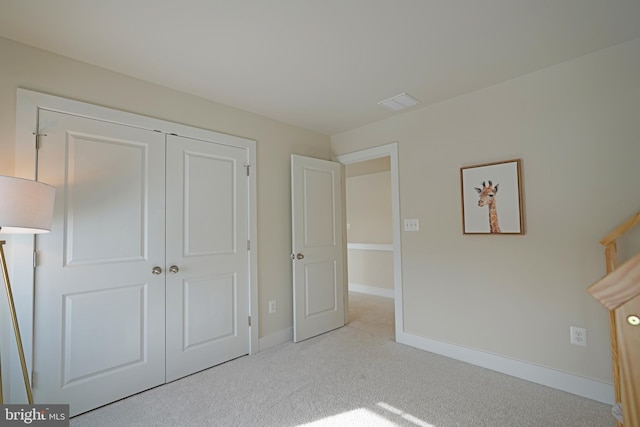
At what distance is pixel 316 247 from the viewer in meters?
3.40

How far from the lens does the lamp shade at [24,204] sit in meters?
1.33

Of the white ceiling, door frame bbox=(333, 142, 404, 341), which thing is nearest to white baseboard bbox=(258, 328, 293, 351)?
door frame bbox=(333, 142, 404, 341)

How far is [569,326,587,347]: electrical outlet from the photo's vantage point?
2102mm

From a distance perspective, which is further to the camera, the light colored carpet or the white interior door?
the white interior door

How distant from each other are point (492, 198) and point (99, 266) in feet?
9.99

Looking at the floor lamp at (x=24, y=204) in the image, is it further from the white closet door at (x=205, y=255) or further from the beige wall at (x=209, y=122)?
the white closet door at (x=205, y=255)

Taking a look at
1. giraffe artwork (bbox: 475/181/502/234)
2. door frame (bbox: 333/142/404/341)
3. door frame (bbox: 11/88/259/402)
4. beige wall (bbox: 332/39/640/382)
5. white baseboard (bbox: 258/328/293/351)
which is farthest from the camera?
door frame (bbox: 333/142/404/341)

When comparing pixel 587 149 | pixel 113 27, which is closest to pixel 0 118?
pixel 113 27

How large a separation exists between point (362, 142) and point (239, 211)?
5.38 feet

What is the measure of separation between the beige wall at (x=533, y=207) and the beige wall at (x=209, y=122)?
1269 millimetres

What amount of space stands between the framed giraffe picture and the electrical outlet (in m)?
0.75

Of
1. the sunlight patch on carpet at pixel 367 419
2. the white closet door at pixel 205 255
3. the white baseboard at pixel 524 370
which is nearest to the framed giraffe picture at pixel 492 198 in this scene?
the white baseboard at pixel 524 370

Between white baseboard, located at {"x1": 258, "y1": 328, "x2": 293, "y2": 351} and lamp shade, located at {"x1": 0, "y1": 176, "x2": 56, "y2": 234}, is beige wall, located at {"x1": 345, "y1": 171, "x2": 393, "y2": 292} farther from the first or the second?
lamp shade, located at {"x1": 0, "y1": 176, "x2": 56, "y2": 234}

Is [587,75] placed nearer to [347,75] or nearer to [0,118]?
[347,75]
